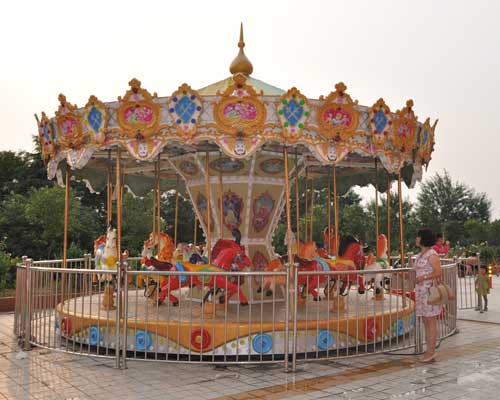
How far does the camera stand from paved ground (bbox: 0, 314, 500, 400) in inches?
185

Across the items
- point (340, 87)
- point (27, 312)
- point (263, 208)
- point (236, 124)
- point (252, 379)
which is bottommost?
point (252, 379)

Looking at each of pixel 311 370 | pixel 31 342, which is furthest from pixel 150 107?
pixel 311 370

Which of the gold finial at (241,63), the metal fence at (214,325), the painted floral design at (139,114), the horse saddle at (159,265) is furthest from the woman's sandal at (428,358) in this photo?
the gold finial at (241,63)

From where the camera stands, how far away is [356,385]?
5.02m

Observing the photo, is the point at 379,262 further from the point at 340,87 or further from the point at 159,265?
the point at 159,265

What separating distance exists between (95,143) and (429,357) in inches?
199

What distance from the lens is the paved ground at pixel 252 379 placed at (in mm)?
4707

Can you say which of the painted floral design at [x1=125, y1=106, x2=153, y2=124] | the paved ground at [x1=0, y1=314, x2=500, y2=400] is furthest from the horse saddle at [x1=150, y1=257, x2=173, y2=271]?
the painted floral design at [x1=125, y1=106, x2=153, y2=124]

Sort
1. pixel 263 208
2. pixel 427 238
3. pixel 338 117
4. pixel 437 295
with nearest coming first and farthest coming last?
pixel 437 295 → pixel 427 238 → pixel 338 117 → pixel 263 208

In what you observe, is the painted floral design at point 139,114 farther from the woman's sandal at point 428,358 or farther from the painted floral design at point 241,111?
the woman's sandal at point 428,358

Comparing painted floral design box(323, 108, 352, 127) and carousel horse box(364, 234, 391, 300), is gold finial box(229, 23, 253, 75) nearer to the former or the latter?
painted floral design box(323, 108, 352, 127)

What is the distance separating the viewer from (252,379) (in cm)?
524

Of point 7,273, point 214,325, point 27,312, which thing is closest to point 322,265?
point 214,325

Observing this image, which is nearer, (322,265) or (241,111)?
(241,111)
